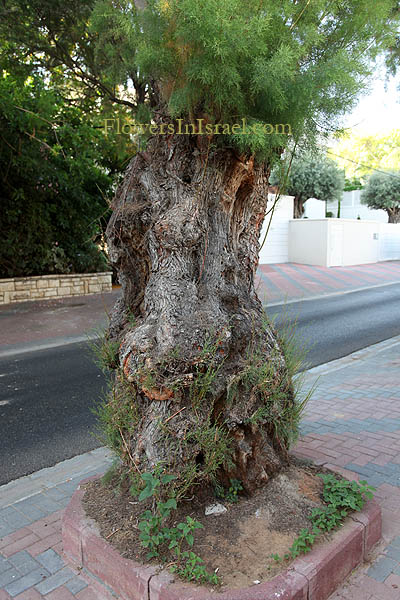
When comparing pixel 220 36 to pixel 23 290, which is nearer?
pixel 220 36

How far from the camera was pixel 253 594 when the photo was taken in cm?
211

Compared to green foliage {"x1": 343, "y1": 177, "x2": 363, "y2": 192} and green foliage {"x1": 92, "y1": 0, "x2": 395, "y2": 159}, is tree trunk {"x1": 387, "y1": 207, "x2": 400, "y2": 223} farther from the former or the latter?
green foliage {"x1": 92, "y1": 0, "x2": 395, "y2": 159}

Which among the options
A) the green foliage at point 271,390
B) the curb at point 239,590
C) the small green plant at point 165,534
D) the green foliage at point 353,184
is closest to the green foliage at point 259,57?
the green foliage at point 271,390

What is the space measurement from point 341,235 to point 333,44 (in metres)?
24.6

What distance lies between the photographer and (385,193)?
35.8 meters

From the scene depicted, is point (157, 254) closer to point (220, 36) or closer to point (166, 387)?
point (166, 387)

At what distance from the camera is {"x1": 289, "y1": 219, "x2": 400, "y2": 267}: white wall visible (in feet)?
84.6

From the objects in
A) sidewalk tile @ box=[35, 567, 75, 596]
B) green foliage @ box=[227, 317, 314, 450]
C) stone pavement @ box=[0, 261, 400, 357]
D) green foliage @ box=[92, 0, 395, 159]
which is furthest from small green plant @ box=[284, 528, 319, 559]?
green foliage @ box=[92, 0, 395, 159]

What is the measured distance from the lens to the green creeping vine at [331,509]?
2402mm

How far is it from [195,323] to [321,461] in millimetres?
1847

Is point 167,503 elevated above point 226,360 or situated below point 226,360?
below

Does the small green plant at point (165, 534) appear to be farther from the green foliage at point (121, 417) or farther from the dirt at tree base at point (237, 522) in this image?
the green foliage at point (121, 417)

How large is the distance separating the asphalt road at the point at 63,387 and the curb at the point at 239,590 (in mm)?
1411

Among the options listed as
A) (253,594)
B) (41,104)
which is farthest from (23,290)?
(253,594)
